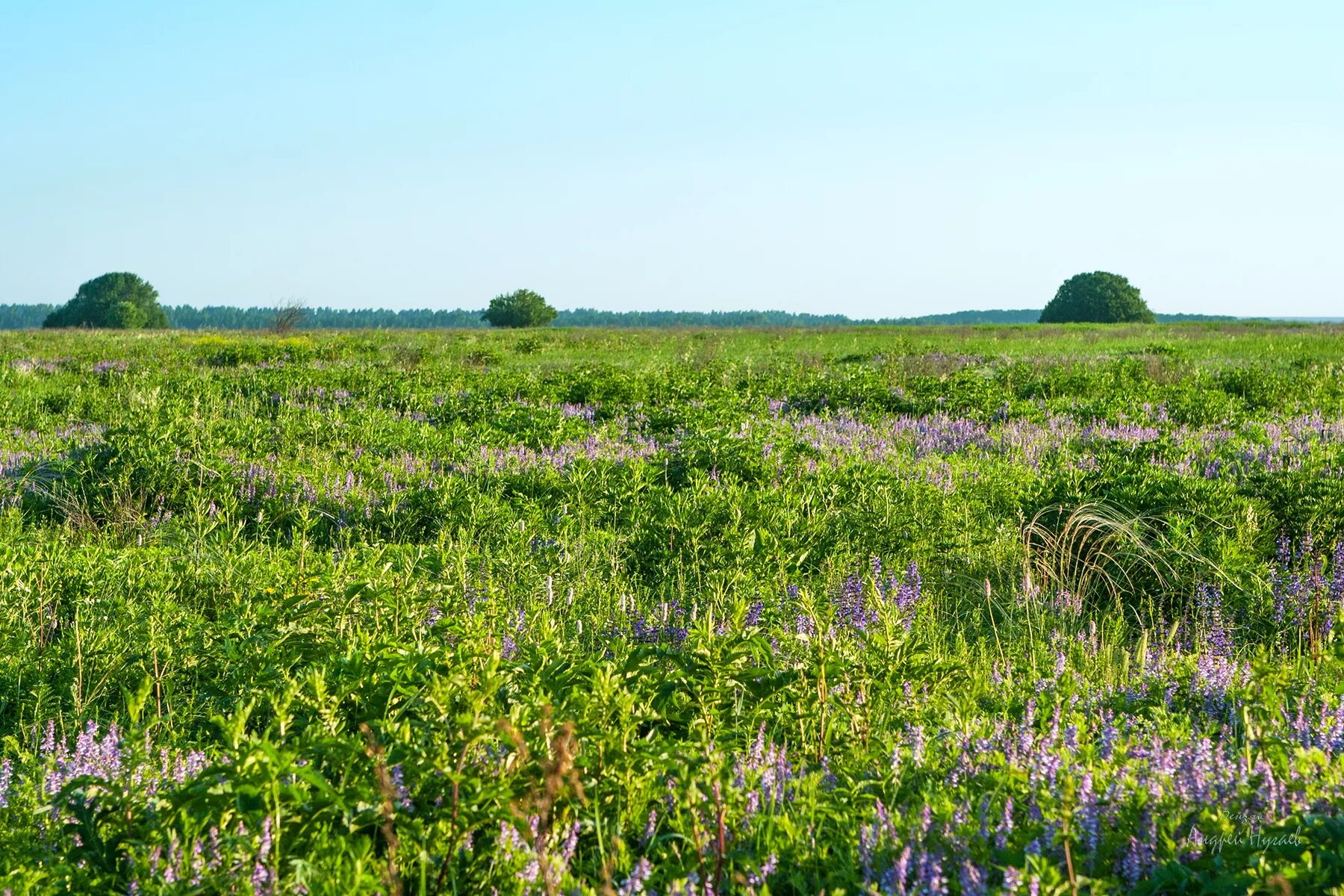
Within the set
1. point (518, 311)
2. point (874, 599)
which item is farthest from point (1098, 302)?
point (874, 599)

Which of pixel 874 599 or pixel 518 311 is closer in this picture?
pixel 874 599

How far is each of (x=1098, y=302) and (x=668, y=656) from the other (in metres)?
101

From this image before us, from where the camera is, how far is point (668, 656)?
3.14 metres

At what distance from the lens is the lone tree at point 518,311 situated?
8575 cm

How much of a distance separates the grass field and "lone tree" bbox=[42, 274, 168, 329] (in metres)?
104

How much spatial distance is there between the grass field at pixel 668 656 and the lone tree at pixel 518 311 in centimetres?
7492

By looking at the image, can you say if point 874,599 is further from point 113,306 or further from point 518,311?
point 113,306

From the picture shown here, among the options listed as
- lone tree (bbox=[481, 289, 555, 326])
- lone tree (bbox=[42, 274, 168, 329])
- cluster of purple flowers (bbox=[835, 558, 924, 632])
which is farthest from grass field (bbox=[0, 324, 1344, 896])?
lone tree (bbox=[42, 274, 168, 329])

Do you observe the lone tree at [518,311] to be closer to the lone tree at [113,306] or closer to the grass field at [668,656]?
the lone tree at [113,306]

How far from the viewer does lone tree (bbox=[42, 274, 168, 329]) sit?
332ft

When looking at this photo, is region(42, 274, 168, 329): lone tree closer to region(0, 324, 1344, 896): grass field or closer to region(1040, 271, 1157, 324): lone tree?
region(1040, 271, 1157, 324): lone tree

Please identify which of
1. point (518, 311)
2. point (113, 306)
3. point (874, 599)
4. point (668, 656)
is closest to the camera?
point (668, 656)

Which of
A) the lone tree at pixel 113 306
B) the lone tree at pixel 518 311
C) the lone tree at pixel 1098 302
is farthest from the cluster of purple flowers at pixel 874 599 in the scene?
the lone tree at pixel 113 306

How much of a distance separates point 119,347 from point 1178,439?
2704 cm
